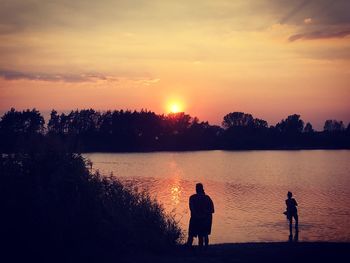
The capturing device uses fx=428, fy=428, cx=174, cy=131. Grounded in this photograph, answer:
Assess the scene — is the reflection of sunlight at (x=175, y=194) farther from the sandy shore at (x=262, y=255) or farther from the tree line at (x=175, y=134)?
the tree line at (x=175, y=134)

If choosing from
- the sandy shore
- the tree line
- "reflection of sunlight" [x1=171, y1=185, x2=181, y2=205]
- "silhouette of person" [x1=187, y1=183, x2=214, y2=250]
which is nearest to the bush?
the sandy shore

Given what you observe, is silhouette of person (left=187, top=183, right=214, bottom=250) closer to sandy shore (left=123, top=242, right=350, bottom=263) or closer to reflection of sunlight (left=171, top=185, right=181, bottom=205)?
sandy shore (left=123, top=242, right=350, bottom=263)

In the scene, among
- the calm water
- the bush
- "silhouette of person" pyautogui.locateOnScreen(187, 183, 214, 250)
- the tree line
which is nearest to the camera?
the bush

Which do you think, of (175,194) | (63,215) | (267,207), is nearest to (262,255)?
(63,215)

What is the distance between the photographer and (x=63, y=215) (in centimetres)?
1425

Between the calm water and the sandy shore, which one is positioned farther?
the calm water

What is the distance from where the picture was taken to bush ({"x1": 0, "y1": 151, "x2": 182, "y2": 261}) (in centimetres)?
1361

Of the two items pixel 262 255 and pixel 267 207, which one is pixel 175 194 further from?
pixel 262 255

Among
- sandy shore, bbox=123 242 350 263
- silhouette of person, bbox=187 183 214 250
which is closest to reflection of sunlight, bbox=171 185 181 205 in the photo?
sandy shore, bbox=123 242 350 263

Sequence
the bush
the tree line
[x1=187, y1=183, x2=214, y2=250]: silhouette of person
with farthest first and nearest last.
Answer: the tree line < [x1=187, y1=183, x2=214, y2=250]: silhouette of person < the bush

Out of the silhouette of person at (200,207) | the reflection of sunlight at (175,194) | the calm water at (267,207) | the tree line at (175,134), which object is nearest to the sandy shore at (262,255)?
the silhouette of person at (200,207)

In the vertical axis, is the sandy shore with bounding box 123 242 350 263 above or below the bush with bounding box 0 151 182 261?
below

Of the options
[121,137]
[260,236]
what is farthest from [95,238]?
[121,137]

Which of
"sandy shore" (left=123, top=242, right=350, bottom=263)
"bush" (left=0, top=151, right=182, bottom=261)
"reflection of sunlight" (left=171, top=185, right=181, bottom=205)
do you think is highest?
"bush" (left=0, top=151, right=182, bottom=261)
